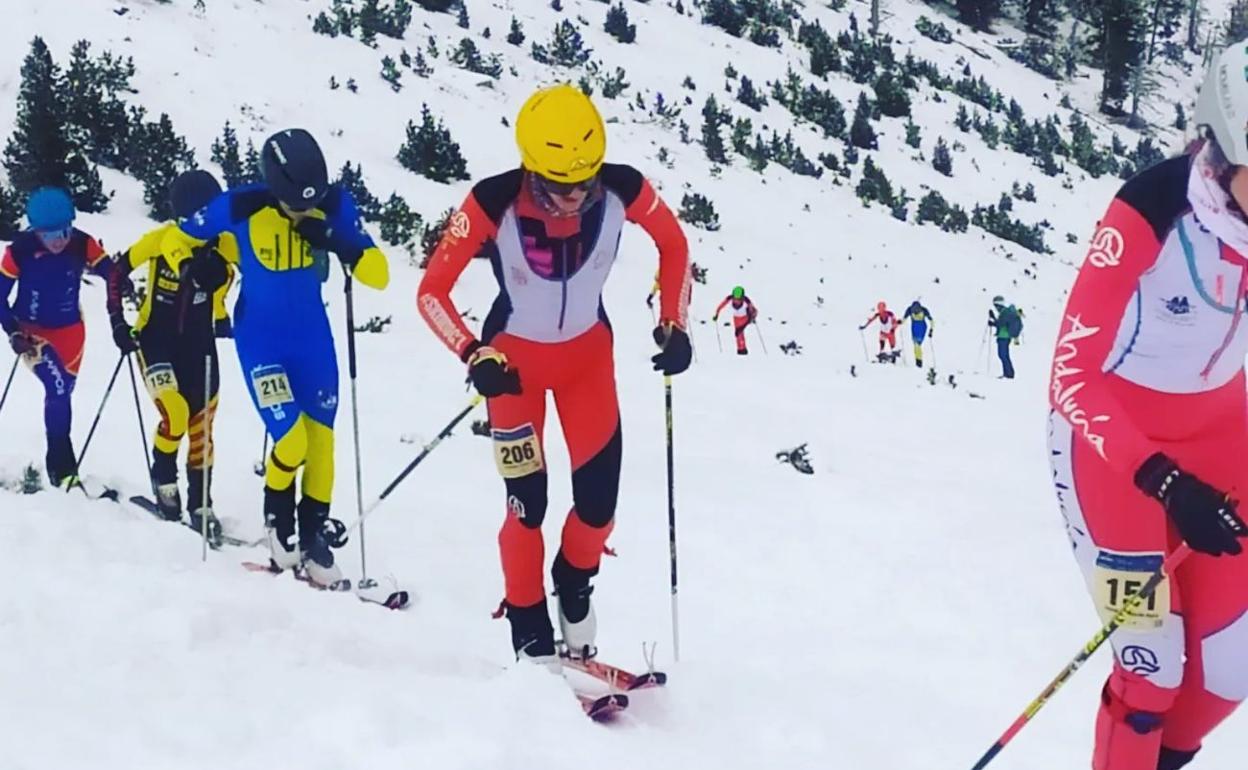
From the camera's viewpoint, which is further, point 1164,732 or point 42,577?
point 42,577

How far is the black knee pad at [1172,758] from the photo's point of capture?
3670 millimetres

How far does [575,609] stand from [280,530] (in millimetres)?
1947

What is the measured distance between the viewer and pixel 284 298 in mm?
6117

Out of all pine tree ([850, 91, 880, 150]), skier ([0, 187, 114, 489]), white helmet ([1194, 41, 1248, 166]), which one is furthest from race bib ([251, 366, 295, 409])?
pine tree ([850, 91, 880, 150])

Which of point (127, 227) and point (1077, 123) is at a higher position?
point (1077, 123)

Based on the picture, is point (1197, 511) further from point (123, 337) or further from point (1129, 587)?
point (123, 337)

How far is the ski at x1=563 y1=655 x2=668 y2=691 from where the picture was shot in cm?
498

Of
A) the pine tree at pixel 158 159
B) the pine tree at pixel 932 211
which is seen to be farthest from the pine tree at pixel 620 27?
the pine tree at pixel 158 159

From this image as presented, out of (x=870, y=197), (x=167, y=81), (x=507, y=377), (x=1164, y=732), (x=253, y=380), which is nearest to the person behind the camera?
(x=1164, y=732)

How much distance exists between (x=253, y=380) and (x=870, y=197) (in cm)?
2297

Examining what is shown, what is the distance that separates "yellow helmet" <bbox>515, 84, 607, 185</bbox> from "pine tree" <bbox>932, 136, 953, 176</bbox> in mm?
27987

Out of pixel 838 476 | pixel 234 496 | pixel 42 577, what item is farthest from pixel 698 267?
pixel 42 577

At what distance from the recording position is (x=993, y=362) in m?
20.5

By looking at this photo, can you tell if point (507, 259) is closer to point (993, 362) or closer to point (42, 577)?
point (42, 577)
